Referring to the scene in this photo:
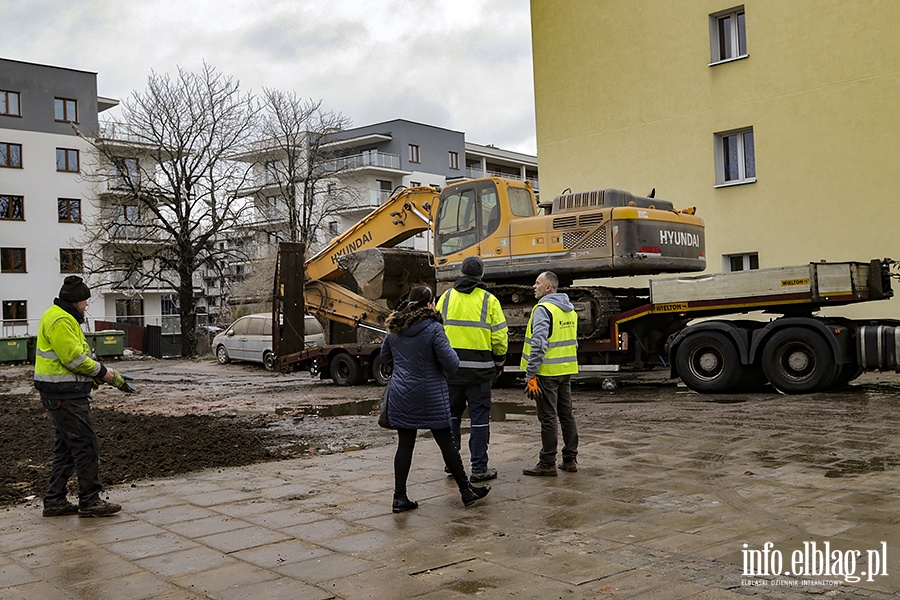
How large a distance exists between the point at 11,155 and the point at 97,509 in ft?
151

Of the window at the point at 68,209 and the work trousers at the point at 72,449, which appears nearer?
the work trousers at the point at 72,449

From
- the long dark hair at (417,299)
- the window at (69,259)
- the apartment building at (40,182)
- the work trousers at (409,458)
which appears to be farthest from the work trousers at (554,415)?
the window at (69,259)

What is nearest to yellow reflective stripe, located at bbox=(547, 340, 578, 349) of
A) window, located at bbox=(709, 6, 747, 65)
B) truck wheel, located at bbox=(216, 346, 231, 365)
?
window, located at bbox=(709, 6, 747, 65)

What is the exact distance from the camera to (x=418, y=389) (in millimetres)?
6629

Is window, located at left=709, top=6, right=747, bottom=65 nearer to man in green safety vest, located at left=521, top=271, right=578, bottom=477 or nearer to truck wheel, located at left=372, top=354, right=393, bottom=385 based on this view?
truck wheel, located at left=372, top=354, right=393, bottom=385

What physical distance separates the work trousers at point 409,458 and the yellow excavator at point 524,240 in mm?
8587

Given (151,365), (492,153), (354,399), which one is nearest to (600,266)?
(354,399)

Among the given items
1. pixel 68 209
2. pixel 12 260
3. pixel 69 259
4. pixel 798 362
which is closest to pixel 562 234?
pixel 798 362

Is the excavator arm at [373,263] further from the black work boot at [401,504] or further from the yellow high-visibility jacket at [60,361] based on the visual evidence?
the black work boot at [401,504]

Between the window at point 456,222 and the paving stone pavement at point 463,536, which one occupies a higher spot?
the window at point 456,222

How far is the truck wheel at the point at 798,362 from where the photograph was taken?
13.3 m

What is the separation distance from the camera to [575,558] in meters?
5.13

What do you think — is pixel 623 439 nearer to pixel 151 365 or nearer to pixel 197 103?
pixel 151 365

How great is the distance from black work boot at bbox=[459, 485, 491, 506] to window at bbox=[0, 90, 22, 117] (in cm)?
4762
